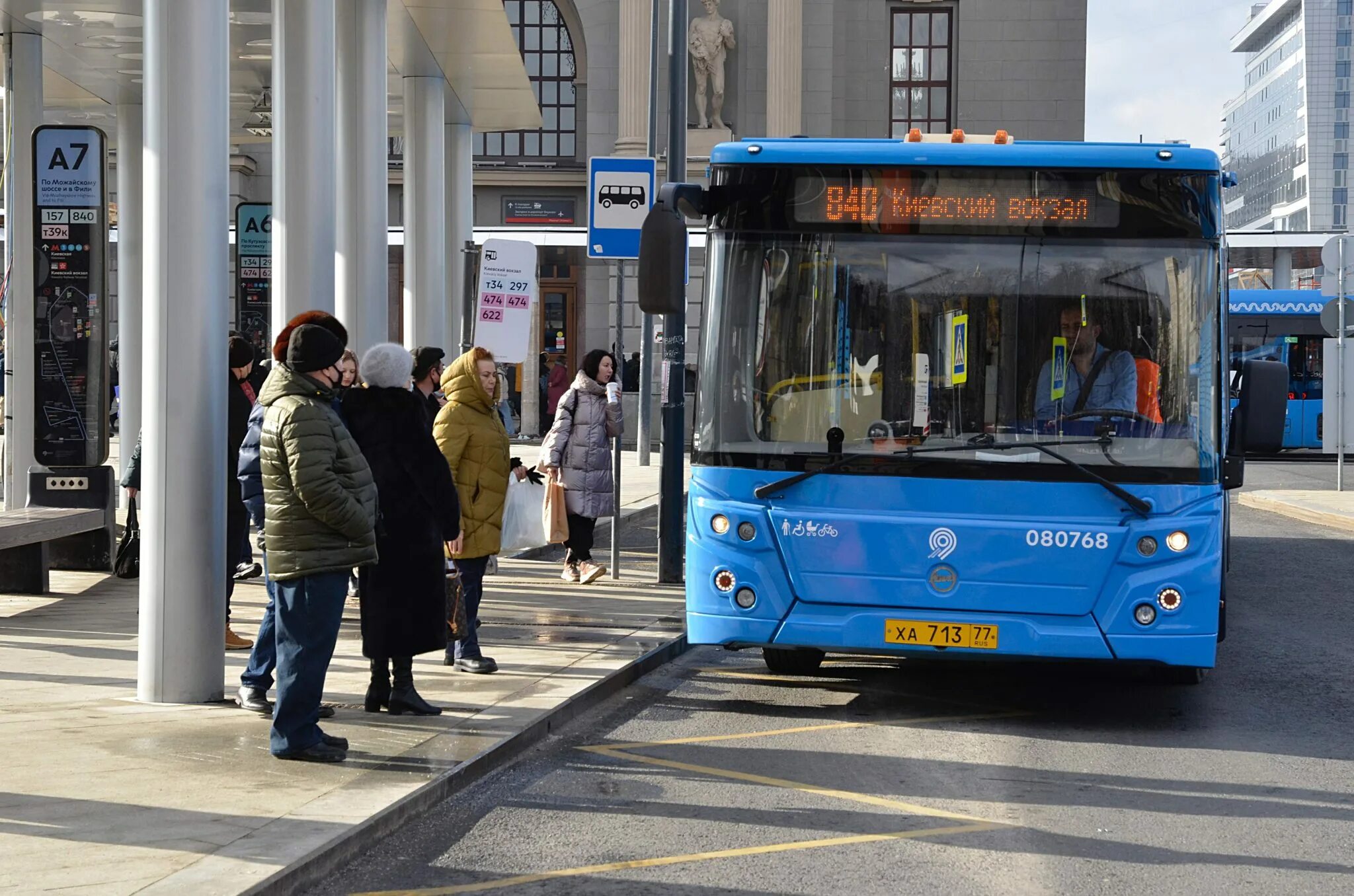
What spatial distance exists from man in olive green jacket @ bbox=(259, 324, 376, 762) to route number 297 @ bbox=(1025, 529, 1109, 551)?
10.6 feet

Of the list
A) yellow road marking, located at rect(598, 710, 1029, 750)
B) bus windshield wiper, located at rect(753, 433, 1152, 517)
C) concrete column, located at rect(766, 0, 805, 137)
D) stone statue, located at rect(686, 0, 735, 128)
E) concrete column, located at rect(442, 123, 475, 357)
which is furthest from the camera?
concrete column, located at rect(766, 0, 805, 137)

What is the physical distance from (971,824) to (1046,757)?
4.74 feet

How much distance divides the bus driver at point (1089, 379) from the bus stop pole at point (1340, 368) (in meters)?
15.4

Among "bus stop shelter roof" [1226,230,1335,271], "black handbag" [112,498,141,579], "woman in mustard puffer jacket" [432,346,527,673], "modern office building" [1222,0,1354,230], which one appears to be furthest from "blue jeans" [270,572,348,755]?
"modern office building" [1222,0,1354,230]

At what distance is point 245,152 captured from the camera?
133 ft

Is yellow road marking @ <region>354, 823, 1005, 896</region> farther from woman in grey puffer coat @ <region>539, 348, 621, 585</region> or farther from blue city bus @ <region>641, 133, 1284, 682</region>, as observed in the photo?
woman in grey puffer coat @ <region>539, 348, 621, 585</region>

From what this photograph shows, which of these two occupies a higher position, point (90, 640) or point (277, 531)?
point (277, 531)

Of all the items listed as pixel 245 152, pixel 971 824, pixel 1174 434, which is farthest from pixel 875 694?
pixel 245 152

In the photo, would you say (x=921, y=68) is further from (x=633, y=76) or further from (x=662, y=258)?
(x=662, y=258)

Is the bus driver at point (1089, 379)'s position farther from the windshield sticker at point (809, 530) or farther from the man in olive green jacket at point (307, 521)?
the man in olive green jacket at point (307, 521)

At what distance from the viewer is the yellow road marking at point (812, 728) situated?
26.1ft

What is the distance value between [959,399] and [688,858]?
338 cm

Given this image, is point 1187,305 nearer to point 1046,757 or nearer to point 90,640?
point 1046,757

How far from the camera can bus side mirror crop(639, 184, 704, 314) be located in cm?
853
